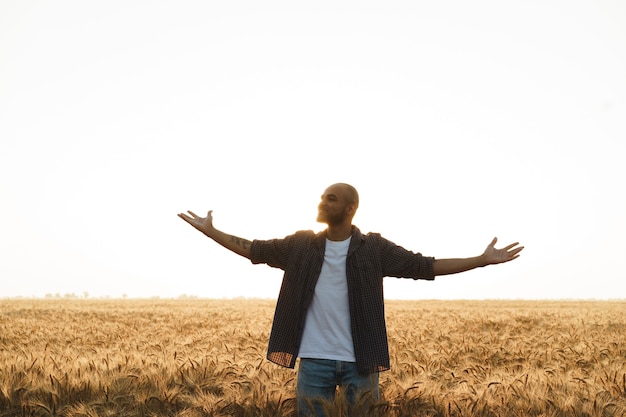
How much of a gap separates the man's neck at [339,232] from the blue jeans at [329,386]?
89 cm

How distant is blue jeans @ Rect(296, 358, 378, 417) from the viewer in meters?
4.28

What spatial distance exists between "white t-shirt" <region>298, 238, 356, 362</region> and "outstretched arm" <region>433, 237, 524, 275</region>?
71 centimetres

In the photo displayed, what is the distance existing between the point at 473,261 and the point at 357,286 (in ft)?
2.95

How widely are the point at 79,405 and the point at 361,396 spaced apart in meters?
2.75

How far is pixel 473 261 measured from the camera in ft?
14.7

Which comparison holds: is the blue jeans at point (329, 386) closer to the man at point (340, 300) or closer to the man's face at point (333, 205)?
the man at point (340, 300)

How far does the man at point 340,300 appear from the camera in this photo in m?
4.29

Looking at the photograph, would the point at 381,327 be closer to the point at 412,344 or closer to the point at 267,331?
the point at 412,344

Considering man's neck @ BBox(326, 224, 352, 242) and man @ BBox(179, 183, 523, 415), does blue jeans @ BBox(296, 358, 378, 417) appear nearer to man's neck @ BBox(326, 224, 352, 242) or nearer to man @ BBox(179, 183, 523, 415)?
man @ BBox(179, 183, 523, 415)

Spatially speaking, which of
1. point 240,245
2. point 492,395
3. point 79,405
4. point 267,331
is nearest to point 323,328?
point 240,245

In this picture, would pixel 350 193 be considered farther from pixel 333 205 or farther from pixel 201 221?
pixel 201 221

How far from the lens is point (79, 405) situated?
18.0 feet

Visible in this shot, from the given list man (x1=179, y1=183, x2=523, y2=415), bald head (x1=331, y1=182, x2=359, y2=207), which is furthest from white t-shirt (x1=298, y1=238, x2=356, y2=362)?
bald head (x1=331, y1=182, x2=359, y2=207)

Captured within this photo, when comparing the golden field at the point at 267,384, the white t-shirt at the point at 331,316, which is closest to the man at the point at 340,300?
the white t-shirt at the point at 331,316
